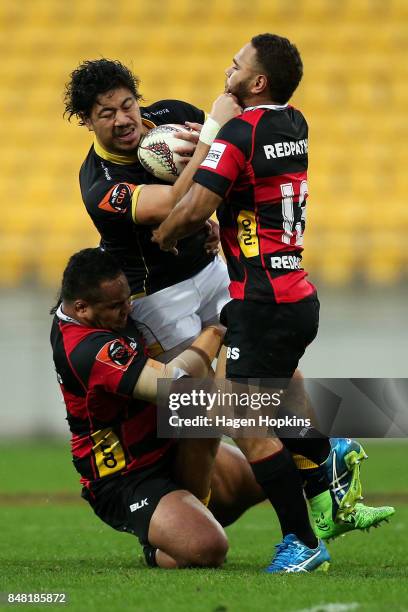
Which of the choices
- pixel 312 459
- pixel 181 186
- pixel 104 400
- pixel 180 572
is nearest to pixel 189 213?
pixel 181 186

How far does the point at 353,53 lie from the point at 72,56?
3.95m

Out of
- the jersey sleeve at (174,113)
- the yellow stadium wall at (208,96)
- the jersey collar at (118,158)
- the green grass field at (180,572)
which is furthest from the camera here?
the yellow stadium wall at (208,96)

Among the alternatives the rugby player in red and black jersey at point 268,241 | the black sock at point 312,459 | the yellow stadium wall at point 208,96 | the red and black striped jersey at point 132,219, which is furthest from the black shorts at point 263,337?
the yellow stadium wall at point 208,96

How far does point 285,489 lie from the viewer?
5.66m

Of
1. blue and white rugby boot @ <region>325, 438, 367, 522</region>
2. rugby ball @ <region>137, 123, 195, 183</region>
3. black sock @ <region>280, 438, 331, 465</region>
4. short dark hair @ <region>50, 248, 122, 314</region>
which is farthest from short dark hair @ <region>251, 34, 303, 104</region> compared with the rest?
blue and white rugby boot @ <region>325, 438, 367, 522</region>

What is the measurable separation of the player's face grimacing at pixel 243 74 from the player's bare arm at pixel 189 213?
516 mm

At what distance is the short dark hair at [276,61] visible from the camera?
5.64m

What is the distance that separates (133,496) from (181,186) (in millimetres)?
1590

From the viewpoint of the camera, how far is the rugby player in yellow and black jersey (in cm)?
591

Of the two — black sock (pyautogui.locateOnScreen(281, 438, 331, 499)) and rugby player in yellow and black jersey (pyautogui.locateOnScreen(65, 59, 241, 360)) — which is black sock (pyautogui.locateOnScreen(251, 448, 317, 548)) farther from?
rugby player in yellow and black jersey (pyautogui.locateOnScreen(65, 59, 241, 360))

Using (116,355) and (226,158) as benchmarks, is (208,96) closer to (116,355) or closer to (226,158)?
(116,355)

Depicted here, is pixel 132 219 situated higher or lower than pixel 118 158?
lower

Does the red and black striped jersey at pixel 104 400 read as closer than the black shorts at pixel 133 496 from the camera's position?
Yes

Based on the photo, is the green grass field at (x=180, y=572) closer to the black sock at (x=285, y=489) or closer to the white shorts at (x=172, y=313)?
the black sock at (x=285, y=489)
